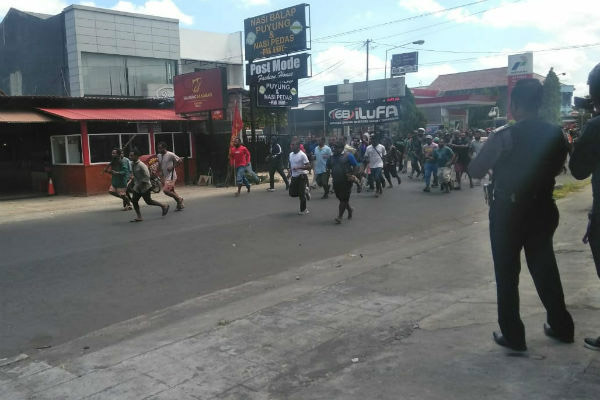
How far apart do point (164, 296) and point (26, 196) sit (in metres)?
14.5

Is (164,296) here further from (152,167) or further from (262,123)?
(262,123)

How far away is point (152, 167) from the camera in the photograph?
16625mm

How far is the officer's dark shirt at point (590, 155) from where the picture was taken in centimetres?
350

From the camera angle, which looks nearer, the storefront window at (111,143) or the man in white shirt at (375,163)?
the man in white shirt at (375,163)

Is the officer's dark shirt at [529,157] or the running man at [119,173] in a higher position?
the officer's dark shirt at [529,157]

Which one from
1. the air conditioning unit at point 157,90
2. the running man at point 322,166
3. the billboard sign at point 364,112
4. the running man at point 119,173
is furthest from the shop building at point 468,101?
the running man at point 119,173

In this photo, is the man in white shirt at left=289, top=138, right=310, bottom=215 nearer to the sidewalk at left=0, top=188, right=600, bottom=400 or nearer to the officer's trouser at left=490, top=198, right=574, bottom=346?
the sidewalk at left=0, top=188, right=600, bottom=400

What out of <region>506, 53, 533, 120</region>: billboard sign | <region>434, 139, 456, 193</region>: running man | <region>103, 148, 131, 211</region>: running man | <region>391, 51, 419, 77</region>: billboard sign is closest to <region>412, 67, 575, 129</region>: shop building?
<region>506, 53, 533, 120</region>: billboard sign

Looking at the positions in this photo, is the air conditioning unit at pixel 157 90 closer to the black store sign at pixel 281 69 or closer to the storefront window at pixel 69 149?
the black store sign at pixel 281 69

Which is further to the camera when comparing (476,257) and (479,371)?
(476,257)

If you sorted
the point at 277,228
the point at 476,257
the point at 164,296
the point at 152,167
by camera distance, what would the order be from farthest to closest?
the point at 152,167, the point at 277,228, the point at 476,257, the point at 164,296

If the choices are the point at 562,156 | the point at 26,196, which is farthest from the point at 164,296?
the point at 26,196

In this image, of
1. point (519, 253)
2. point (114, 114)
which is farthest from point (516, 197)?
point (114, 114)

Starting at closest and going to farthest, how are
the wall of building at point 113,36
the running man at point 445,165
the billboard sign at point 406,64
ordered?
the running man at point 445,165, the wall of building at point 113,36, the billboard sign at point 406,64
